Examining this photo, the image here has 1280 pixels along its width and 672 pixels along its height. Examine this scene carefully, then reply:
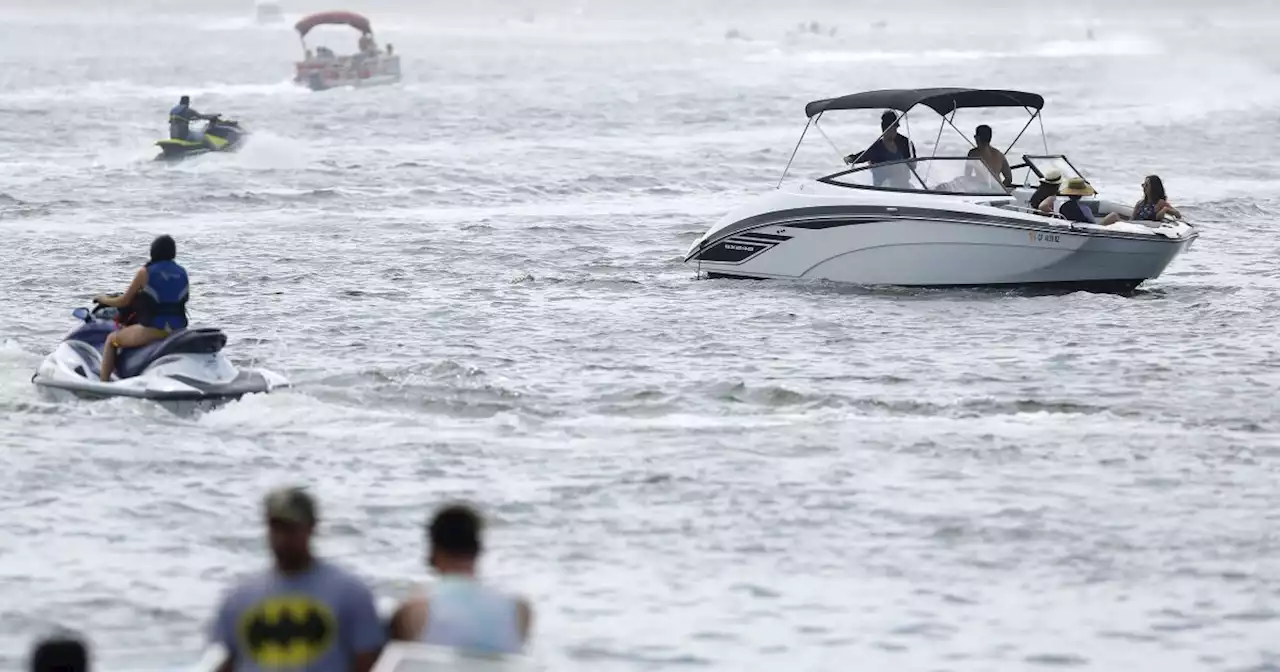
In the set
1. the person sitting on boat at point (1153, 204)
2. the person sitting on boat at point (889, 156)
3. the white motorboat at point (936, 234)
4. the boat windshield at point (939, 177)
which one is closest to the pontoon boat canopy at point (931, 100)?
the white motorboat at point (936, 234)

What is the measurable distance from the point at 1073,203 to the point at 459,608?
1624cm

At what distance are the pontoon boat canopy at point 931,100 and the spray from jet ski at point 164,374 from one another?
978 centimetres

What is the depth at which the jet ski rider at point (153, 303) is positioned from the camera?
1620 centimetres

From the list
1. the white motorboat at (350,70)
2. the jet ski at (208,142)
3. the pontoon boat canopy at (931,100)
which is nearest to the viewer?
the pontoon boat canopy at (931,100)

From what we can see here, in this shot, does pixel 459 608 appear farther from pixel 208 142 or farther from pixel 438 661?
pixel 208 142

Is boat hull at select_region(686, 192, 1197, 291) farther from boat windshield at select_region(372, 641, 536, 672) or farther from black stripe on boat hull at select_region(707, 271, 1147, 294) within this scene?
boat windshield at select_region(372, 641, 536, 672)

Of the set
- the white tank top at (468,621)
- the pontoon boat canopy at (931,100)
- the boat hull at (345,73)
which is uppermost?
the boat hull at (345,73)

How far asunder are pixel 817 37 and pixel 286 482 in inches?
7357

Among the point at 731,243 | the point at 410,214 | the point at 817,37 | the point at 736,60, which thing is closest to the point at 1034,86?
the point at 736,60

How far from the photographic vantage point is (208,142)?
43.9 m

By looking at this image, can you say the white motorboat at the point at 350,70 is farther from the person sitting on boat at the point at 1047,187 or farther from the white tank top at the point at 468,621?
the white tank top at the point at 468,621

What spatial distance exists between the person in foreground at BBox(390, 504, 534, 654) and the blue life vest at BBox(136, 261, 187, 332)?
365 inches

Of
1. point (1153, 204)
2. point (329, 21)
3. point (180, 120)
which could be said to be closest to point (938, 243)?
point (1153, 204)

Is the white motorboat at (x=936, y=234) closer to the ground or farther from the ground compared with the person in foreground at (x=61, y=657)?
farther from the ground
